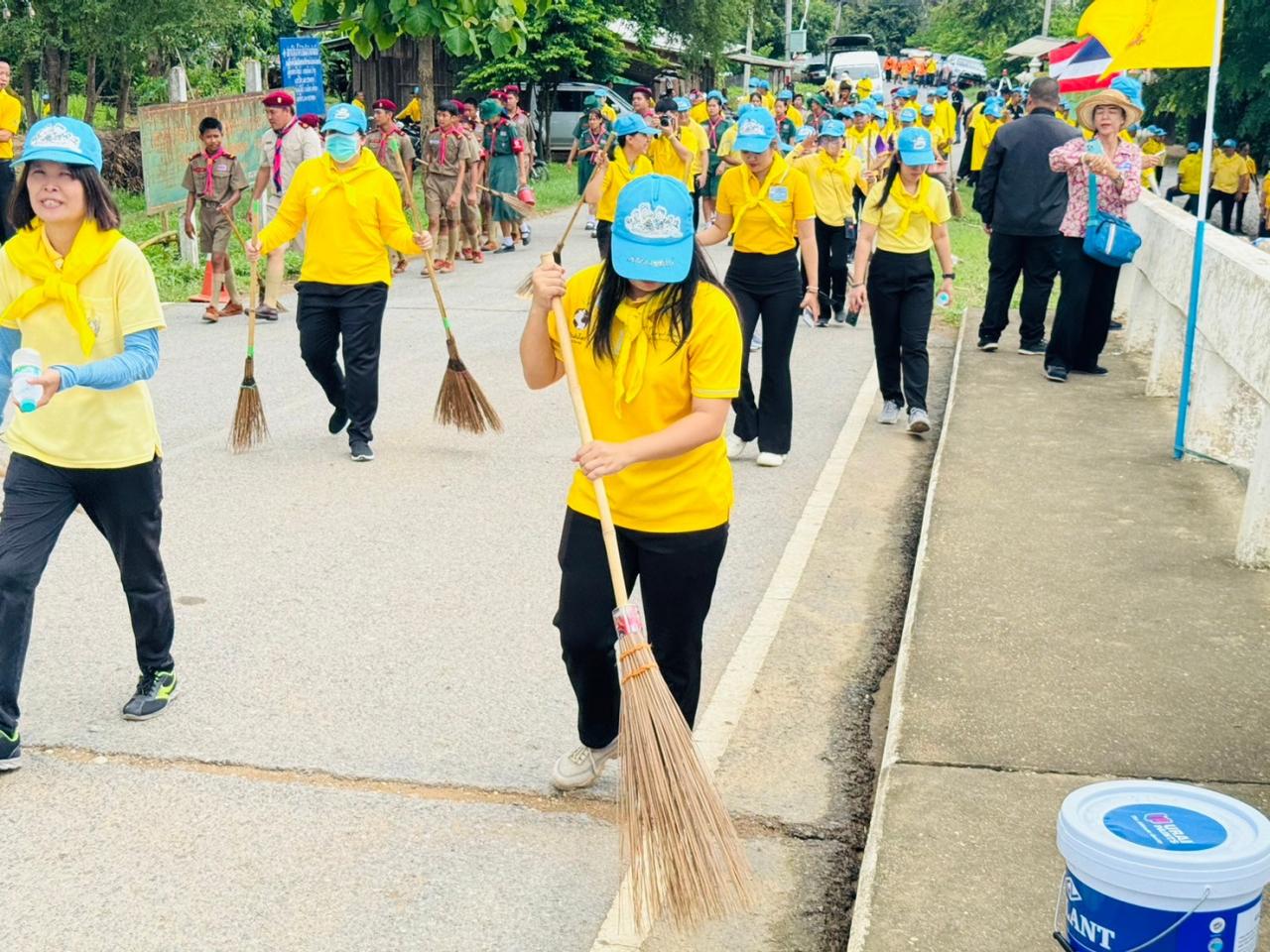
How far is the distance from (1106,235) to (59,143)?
23.4ft

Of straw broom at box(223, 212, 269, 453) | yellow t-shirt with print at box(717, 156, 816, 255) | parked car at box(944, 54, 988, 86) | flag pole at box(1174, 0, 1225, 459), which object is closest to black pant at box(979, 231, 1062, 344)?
flag pole at box(1174, 0, 1225, 459)

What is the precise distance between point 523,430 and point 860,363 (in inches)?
142

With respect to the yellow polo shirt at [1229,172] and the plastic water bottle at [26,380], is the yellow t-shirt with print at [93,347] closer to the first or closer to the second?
the plastic water bottle at [26,380]

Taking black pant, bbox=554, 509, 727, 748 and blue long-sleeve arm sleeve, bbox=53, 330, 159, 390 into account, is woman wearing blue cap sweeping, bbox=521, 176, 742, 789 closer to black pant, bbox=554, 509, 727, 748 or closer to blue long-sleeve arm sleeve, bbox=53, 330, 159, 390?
black pant, bbox=554, 509, 727, 748

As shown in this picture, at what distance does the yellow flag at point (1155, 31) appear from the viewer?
8102 millimetres

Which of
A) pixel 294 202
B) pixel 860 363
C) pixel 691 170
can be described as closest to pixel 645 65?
pixel 691 170

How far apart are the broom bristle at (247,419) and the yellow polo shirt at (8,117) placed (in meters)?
7.60

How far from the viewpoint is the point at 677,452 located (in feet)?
13.4

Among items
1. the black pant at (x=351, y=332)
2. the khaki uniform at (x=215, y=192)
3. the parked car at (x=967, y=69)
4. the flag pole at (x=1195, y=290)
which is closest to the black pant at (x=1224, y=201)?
the khaki uniform at (x=215, y=192)

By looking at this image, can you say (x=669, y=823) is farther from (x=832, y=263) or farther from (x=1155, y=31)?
(x=832, y=263)

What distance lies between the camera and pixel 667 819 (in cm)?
378

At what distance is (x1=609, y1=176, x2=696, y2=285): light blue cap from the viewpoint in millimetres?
3977

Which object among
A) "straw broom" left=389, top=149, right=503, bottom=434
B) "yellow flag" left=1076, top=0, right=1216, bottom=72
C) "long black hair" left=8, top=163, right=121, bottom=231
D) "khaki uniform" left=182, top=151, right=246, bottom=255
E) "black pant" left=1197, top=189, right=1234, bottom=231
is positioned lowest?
"straw broom" left=389, top=149, right=503, bottom=434

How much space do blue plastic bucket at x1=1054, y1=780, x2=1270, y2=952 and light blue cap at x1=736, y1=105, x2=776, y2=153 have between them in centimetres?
610
